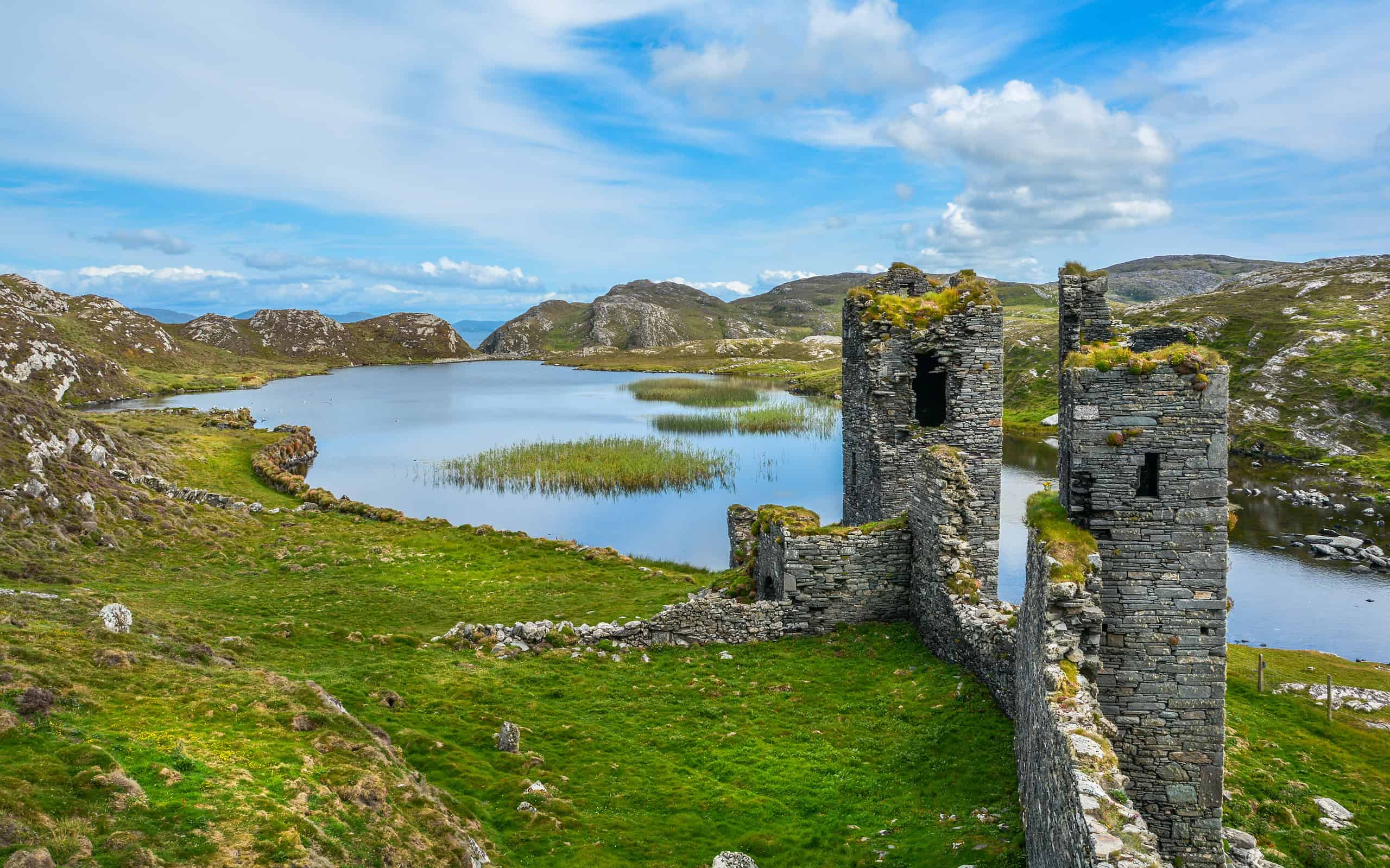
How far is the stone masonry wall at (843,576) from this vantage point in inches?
800

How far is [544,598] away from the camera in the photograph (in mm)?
28781

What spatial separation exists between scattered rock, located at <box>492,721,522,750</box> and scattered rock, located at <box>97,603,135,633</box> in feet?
25.8

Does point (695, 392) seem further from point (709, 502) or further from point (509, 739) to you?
point (509, 739)

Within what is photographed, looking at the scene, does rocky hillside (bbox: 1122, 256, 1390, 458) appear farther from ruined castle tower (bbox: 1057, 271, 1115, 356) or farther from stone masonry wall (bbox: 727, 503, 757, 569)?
ruined castle tower (bbox: 1057, 271, 1115, 356)

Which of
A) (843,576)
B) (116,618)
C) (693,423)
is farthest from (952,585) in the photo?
(693,423)

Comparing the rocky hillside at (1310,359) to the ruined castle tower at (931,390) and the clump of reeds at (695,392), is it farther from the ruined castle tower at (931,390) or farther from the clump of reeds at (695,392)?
the clump of reeds at (695,392)

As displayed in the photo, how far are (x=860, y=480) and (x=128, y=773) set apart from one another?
2024 centimetres

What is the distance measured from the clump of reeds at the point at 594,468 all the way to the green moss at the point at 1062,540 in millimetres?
44541

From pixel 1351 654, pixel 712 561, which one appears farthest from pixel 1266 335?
pixel 712 561

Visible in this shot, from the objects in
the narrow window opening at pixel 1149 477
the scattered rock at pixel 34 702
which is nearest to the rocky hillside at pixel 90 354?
the scattered rock at pixel 34 702

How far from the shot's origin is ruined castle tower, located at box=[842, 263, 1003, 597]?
72.0 ft

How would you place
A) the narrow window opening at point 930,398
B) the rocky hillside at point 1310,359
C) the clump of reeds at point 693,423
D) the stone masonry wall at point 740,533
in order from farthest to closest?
1. the clump of reeds at point 693,423
2. the rocky hillside at point 1310,359
3. the stone masonry wall at point 740,533
4. the narrow window opening at point 930,398

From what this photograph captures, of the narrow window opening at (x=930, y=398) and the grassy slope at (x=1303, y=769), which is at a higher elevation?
the narrow window opening at (x=930, y=398)

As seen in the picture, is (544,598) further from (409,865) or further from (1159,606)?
(1159,606)
